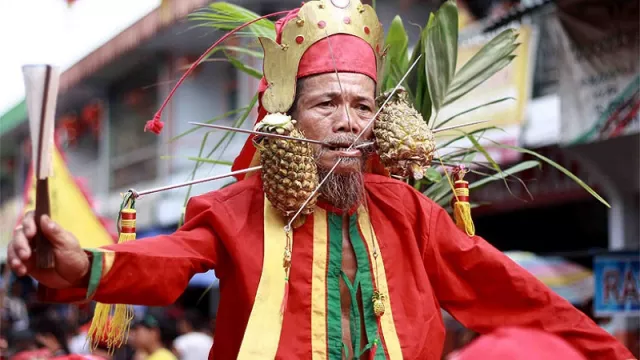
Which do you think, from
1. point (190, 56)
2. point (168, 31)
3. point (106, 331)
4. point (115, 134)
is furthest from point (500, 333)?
point (115, 134)

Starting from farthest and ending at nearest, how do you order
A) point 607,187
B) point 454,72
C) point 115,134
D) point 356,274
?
1. point 115,134
2. point 607,187
3. point 454,72
4. point 356,274

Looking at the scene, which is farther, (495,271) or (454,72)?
(454,72)

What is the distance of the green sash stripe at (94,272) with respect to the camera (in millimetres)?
3105

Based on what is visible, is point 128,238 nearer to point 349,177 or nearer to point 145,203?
point 349,177

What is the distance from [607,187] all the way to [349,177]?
6.31 metres

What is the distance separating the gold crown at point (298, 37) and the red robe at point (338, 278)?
0.32 m

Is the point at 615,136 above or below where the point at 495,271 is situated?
above

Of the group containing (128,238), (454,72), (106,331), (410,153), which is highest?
(454,72)

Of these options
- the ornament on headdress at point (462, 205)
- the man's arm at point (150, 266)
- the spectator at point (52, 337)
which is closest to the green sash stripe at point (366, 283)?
the ornament on headdress at point (462, 205)

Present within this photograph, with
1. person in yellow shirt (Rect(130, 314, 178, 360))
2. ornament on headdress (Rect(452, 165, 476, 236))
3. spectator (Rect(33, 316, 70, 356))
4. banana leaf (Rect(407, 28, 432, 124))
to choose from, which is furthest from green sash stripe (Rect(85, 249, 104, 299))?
person in yellow shirt (Rect(130, 314, 178, 360))

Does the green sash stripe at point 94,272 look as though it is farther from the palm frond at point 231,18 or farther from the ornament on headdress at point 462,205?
the palm frond at point 231,18

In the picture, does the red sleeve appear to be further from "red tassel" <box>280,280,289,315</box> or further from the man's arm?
the man's arm

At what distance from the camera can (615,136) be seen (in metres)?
8.52

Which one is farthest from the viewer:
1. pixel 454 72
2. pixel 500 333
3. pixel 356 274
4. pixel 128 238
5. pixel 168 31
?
pixel 168 31
